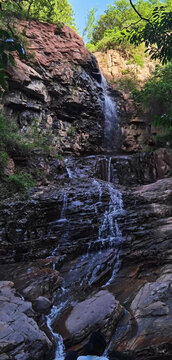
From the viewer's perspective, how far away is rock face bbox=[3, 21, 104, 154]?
484 inches

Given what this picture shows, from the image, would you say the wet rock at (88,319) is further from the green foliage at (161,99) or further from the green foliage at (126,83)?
the green foliage at (126,83)

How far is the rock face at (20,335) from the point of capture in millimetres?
3264

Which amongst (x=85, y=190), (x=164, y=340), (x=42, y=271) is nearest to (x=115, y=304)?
(x=164, y=340)

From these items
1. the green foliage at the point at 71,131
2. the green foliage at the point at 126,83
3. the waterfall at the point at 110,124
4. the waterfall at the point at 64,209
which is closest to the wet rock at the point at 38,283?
the waterfall at the point at 64,209

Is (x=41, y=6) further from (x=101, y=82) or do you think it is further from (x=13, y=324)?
(x=13, y=324)

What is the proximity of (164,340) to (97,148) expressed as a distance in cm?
1241

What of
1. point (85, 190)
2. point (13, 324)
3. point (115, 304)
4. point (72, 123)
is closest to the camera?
point (13, 324)

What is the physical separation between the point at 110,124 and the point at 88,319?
537 inches

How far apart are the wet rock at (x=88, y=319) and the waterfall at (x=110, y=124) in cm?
1200

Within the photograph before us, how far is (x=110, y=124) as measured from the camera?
53.3 feet

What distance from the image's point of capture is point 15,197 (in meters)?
8.06

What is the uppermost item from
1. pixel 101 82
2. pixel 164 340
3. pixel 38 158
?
pixel 101 82

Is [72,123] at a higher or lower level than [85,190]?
higher

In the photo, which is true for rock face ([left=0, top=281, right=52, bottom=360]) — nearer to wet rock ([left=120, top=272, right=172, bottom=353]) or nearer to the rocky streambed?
the rocky streambed
